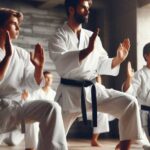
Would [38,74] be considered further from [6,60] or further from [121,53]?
[121,53]

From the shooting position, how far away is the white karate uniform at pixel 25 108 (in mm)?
2887

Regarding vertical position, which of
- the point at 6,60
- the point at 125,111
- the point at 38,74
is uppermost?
the point at 6,60

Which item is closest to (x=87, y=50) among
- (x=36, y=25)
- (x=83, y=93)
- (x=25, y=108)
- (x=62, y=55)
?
(x=62, y=55)

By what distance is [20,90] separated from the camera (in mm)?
3225

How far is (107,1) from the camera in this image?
Result: 316 inches

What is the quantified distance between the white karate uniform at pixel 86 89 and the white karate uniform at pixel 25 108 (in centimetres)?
37

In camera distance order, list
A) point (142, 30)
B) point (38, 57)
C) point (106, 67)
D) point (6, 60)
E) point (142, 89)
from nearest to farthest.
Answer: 1. point (6, 60)
2. point (38, 57)
3. point (106, 67)
4. point (142, 89)
5. point (142, 30)

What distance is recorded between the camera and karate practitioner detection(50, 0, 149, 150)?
138 inches

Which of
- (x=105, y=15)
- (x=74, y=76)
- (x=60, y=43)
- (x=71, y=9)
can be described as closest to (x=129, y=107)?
(x=74, y=76)

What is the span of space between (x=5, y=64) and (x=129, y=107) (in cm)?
112

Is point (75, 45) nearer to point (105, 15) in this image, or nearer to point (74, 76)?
point (74, 76)

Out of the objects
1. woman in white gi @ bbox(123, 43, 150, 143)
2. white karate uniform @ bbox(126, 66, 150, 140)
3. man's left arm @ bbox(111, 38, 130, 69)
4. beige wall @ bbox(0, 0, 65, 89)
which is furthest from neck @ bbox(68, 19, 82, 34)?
beige wall @ bbox(0, 0, 65, 89)

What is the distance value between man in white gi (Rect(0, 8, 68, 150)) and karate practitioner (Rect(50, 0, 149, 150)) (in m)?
0.39

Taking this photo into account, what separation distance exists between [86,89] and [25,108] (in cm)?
81
